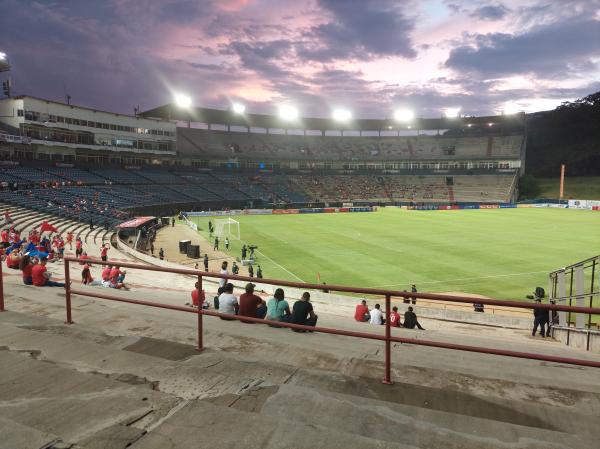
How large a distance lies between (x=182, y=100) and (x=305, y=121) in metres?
36.6

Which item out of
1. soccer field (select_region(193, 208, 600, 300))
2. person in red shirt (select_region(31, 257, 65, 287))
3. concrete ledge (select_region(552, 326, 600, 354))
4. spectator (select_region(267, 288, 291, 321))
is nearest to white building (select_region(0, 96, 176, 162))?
soccer field (select_region(193, 208, 600, 300))

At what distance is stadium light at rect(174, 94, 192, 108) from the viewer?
319 feet

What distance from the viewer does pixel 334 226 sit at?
55812mm

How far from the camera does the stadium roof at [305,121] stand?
100 meters

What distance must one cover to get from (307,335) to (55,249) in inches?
933

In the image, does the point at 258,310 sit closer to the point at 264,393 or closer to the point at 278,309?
the point at 278,309

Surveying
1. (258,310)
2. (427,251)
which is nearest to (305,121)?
(427,251)

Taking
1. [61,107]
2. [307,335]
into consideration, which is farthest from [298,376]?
[61,107]

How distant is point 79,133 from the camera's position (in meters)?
70.4

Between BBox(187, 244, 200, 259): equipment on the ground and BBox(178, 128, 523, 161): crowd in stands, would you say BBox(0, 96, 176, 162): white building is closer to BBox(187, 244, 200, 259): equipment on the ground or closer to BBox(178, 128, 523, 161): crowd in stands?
BBox(178, 128, 523, 161): crowd in stands

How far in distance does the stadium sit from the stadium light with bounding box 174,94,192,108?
34 cm

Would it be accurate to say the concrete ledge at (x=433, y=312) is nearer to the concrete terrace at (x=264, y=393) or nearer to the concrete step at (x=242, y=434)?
the concrete terrace at (x=264, y=393)

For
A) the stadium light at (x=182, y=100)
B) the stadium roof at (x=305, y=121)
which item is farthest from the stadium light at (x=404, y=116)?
the stadium light at (x=182, y=100)

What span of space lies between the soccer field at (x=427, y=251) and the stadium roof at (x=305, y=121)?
5219cm
